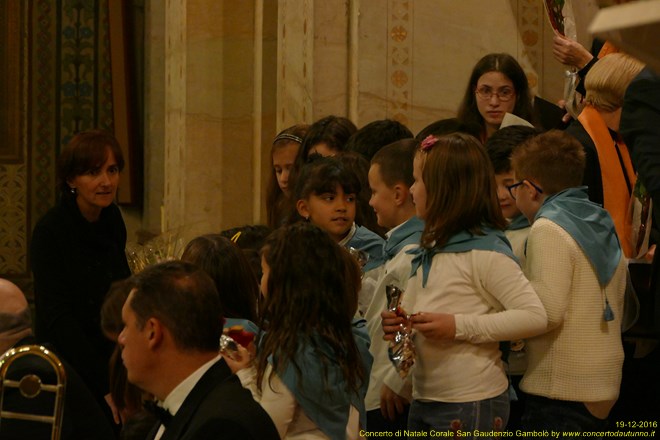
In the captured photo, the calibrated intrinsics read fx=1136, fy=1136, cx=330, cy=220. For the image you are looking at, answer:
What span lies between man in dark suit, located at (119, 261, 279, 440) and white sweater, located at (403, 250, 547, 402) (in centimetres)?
104

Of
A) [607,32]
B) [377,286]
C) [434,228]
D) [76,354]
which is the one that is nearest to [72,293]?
[76,354]

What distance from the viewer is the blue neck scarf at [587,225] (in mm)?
3975

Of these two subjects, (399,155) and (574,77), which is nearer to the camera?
(399,155)

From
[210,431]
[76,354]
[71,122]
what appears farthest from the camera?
[71,122]

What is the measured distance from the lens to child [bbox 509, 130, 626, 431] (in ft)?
12.9

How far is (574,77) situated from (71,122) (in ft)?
21.4

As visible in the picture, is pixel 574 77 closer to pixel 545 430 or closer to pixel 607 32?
pixel 545 430

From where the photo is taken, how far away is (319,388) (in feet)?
11.5

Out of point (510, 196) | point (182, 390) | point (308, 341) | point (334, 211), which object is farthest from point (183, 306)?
point (510, 196)

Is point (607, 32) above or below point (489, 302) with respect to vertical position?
above

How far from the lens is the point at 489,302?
3879mm

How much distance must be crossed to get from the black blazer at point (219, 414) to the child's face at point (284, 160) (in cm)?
286

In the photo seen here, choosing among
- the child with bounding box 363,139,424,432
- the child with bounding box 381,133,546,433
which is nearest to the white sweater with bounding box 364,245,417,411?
the child with bounding box 363,139,424,432

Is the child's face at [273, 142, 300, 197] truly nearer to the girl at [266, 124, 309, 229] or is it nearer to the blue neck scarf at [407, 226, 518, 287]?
the girl at [266, 124, 309, 229]
